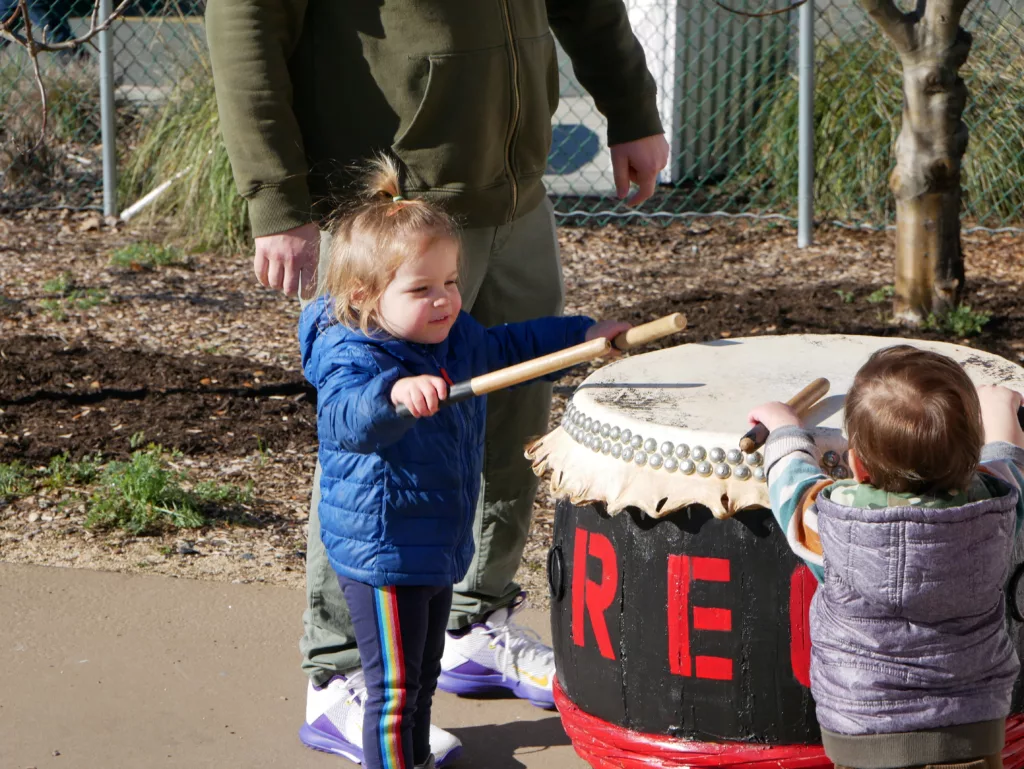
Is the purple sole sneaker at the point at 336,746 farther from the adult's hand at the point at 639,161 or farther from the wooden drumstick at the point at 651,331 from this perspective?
the adult's hand at the point at 639,161

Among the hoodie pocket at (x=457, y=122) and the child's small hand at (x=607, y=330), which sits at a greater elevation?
the hoodie pocket at (x=457, y=122)

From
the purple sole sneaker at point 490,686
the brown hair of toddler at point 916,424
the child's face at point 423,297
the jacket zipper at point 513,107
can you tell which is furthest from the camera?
the purple sole sneaker at point 490,686

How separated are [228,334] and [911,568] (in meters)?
4.19

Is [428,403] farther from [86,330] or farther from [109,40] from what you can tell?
[109,40]

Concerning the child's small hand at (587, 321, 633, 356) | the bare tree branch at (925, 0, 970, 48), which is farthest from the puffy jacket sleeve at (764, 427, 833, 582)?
the bare tree branch at (925, 0, 970, 48)

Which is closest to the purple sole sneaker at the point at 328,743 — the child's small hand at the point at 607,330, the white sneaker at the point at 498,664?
the white sneaker at the point at 498,664

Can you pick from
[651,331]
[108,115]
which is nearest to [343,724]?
[651,331]

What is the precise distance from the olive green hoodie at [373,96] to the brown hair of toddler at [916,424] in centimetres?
100

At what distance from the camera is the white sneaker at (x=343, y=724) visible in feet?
8.55

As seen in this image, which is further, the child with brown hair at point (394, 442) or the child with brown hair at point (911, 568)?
the child with brown hair at point (394, 442)

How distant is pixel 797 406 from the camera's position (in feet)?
7.11

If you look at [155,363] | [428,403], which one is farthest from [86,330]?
[428,403]

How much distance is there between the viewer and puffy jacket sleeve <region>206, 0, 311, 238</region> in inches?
95.7

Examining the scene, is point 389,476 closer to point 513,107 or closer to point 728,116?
point 513,107
